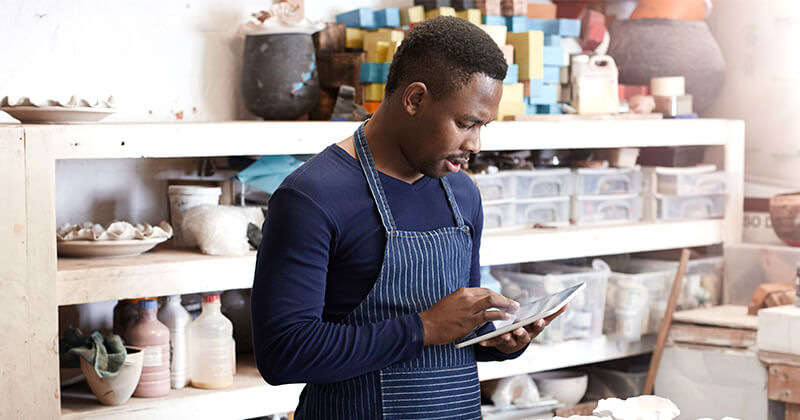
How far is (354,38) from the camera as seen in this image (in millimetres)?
3152

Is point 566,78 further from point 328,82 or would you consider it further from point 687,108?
point 328,82

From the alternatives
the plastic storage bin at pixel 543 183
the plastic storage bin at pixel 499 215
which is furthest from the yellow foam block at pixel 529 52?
the plastic storage bin at pixel 499 215

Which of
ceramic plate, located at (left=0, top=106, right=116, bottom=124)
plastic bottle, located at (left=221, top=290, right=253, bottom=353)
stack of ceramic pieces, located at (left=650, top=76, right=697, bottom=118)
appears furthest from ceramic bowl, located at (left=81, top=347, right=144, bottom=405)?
stack of ceramic pieces, located at (left=650, top=76, right=697, bottom=118)

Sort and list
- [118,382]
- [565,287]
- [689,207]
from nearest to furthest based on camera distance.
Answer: [118,382] → [565,287] → [689,207]

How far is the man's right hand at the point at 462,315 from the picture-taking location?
59.0 inches

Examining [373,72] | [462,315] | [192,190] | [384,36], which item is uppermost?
[384,36]

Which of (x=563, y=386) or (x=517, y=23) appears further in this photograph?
(x=563, y=386)

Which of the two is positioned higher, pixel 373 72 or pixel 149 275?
pixel 373 72

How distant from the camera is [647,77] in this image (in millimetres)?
3709

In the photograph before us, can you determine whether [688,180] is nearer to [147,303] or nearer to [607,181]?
[607,181]

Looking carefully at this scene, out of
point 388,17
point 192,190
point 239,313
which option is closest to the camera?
point 192,190

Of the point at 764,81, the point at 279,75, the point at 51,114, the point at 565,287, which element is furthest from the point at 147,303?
the point at 764,81

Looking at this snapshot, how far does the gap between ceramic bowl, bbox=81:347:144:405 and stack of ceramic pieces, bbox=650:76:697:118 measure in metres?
2.28

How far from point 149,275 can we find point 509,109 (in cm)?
142
